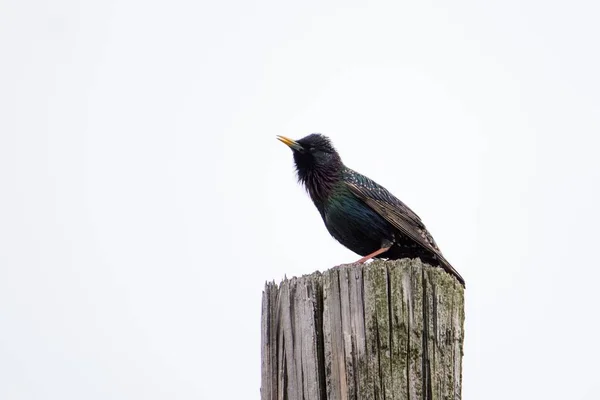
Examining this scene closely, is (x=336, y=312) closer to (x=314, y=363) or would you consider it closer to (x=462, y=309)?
(x=314, y=363)

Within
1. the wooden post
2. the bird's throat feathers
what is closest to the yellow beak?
the bird's throat feathers

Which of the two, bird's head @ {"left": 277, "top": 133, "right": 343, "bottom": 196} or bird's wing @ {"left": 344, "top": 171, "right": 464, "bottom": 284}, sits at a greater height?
bird's head @ {"left": 277, "top": 133, "right": 343, "bottom": 196}

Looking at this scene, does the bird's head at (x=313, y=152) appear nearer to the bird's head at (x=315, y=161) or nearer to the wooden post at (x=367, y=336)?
the bird's head at (x=315, y=161)

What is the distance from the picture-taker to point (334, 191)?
21.8 feet

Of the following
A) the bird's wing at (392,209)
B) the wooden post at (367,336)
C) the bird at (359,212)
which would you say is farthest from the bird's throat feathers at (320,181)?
the wooden post at (367,336)

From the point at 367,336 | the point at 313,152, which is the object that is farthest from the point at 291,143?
the point at 367,336

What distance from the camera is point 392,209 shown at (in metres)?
6.29

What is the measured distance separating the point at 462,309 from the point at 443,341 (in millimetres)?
214

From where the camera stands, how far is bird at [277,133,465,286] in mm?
6156

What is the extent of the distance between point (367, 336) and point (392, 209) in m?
3.55

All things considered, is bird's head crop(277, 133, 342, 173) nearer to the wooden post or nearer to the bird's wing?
the bird's wing

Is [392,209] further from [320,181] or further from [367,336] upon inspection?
[367,336]

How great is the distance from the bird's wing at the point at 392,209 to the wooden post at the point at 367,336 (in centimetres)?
287

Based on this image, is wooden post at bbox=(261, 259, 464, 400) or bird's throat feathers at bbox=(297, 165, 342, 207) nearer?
wooden post at bbox=(261, 259, 464, 400)
